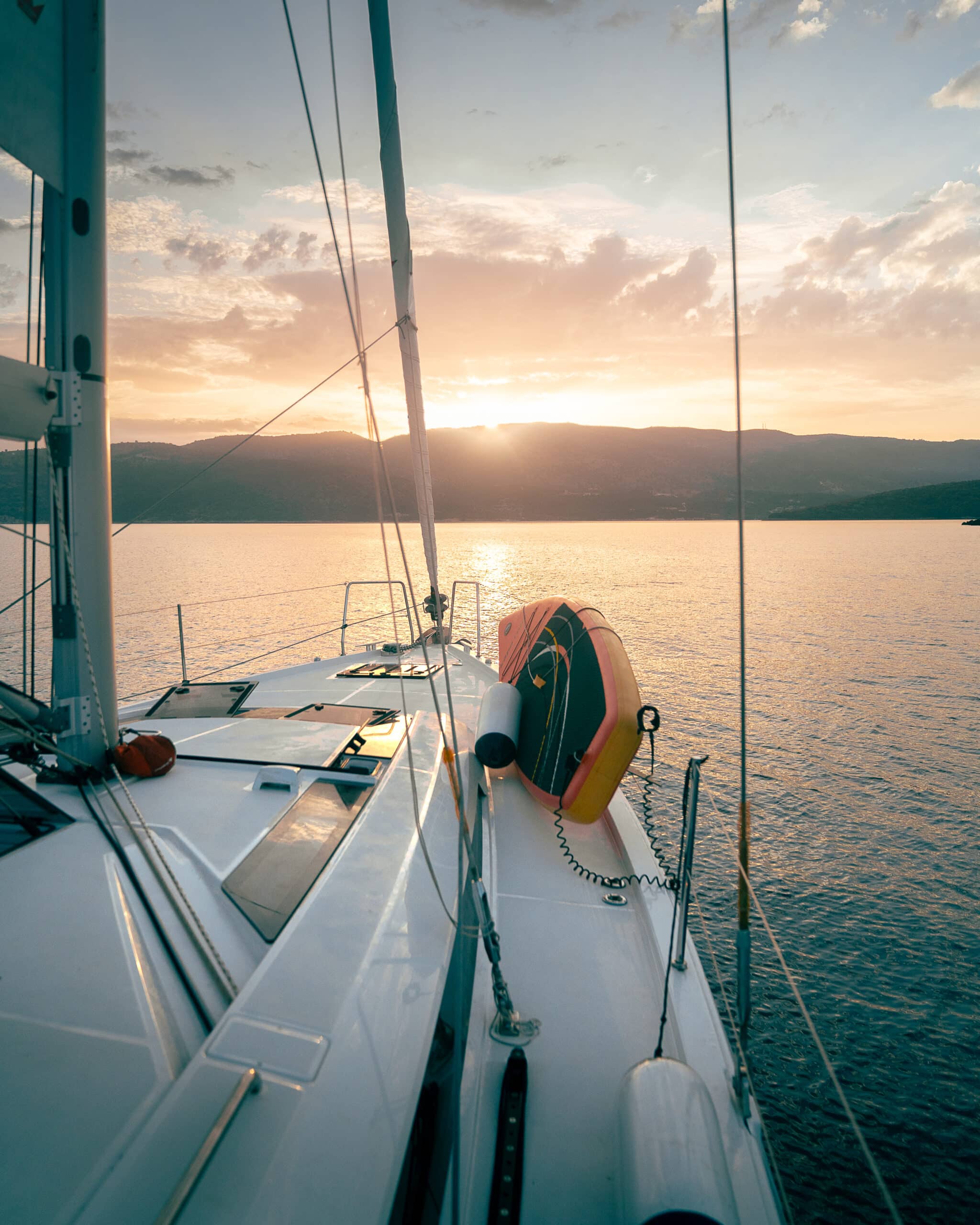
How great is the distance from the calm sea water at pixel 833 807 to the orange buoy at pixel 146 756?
0.98 m

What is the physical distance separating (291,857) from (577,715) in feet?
7.65

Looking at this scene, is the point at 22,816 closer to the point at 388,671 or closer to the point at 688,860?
the point at 688,860

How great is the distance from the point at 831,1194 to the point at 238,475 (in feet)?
555

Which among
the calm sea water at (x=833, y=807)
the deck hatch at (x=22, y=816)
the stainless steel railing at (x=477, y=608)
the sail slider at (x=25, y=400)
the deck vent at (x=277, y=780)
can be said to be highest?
the sail slider at (x=25, y=400)

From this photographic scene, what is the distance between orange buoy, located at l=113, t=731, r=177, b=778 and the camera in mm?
3279

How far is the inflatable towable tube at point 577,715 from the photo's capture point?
4.21 metres

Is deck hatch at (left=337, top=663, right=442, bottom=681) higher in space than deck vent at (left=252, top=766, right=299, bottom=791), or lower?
A: higher

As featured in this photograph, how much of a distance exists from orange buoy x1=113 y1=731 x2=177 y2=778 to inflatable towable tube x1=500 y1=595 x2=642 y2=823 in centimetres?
239

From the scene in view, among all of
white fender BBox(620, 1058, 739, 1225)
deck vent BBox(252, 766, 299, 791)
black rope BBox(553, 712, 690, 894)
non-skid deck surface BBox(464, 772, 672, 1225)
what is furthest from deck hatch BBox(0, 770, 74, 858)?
black rope BBox(553, 712, 690, 894)

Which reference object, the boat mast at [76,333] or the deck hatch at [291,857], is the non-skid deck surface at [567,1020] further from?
the boat mast at [76,333]

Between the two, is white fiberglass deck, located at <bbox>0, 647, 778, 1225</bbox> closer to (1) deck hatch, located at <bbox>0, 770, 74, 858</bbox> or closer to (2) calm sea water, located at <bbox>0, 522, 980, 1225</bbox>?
(1) deck hatch, located at <bbox>0, 770, 74, 858</bbox>

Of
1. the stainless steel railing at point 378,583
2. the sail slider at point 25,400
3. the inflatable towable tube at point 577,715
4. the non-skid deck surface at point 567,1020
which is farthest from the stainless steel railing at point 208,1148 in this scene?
the inflatable towable tube at point 577,715

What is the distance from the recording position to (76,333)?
3.00 m

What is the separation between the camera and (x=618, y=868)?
161 inches
